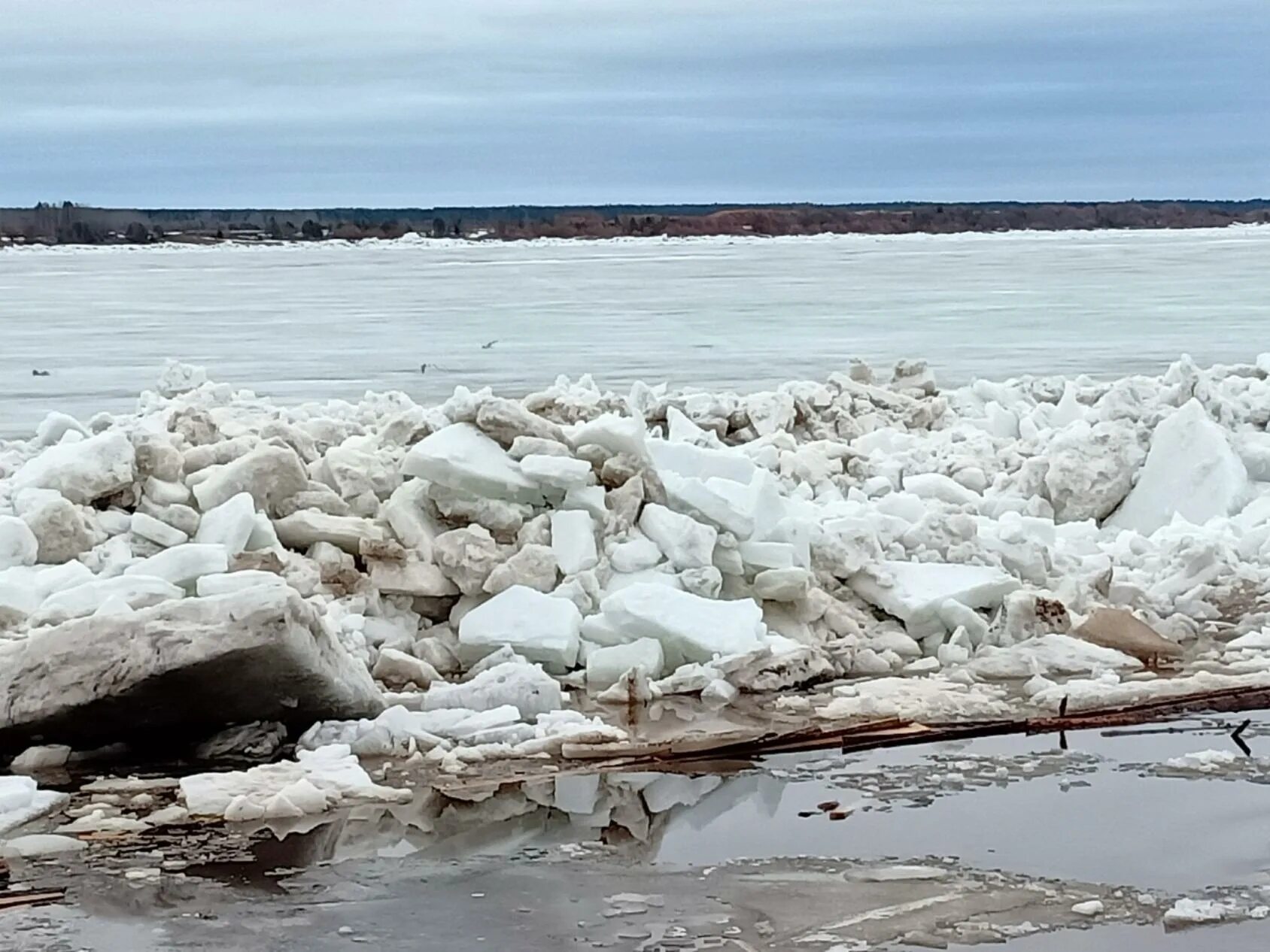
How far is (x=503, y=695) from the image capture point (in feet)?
19.8

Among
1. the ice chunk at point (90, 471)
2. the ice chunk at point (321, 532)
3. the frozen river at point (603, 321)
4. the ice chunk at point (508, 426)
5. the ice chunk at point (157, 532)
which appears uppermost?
the ice chunk at point (508, 426)

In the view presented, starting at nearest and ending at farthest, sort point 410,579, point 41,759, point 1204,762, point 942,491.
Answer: point 1204,762 → point 41,759 → point 410,579 → point 942,491

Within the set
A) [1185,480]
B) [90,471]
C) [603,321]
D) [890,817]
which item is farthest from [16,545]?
[603,321]

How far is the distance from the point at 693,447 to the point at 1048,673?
7.33 feet

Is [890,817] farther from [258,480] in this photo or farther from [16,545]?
[16,545]

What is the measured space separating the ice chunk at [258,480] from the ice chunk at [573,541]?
3.74 feet

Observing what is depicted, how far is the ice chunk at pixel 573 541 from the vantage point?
714 cm

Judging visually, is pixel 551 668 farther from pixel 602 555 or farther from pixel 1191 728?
pixel 1191 728

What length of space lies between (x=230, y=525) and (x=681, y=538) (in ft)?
5.93

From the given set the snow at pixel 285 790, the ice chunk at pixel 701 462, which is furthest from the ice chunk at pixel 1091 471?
the snow at pixel 285 790

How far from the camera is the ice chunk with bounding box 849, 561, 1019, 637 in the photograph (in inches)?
284

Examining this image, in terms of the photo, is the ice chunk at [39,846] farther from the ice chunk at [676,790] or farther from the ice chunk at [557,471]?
the ice chunk at [557,471]

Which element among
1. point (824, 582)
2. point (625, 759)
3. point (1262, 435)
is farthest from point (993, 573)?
point (1262, 435)

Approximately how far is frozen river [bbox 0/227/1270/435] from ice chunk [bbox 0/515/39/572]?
7.16 metres
